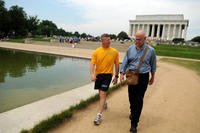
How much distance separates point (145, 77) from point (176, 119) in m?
1.69

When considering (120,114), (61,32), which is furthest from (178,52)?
(61,32)

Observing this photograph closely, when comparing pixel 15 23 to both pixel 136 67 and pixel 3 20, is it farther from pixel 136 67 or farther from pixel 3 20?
pixel 136 67

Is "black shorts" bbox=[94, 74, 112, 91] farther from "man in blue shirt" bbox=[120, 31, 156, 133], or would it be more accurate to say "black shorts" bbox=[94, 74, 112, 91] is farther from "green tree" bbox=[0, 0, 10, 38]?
"green tree" bbox=[0, 0, 10, 38]

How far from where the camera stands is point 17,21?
72.4 metres

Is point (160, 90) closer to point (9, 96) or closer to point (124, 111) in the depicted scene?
point (124, 111)

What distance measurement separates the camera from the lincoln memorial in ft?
→ 361

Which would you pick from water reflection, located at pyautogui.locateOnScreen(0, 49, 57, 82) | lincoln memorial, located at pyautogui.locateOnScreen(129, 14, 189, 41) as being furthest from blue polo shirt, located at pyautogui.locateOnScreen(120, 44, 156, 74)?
lincoln memorial, located at pyautogui.locateOnScreen(129, 14, 189, 41)

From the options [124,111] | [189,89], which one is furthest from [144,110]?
[189,89]

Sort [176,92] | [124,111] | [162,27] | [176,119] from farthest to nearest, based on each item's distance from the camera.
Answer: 1. [162,27]
2. [176,92]
3. [124,111]
4. [176,119]

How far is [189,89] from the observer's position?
10.0m

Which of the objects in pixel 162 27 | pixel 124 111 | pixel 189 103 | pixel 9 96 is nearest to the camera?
pixel 124 111

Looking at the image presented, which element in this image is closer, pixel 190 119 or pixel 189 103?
pixel 190 119

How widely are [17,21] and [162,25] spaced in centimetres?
6677

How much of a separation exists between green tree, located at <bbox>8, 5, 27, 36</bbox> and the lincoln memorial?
5111 cm
